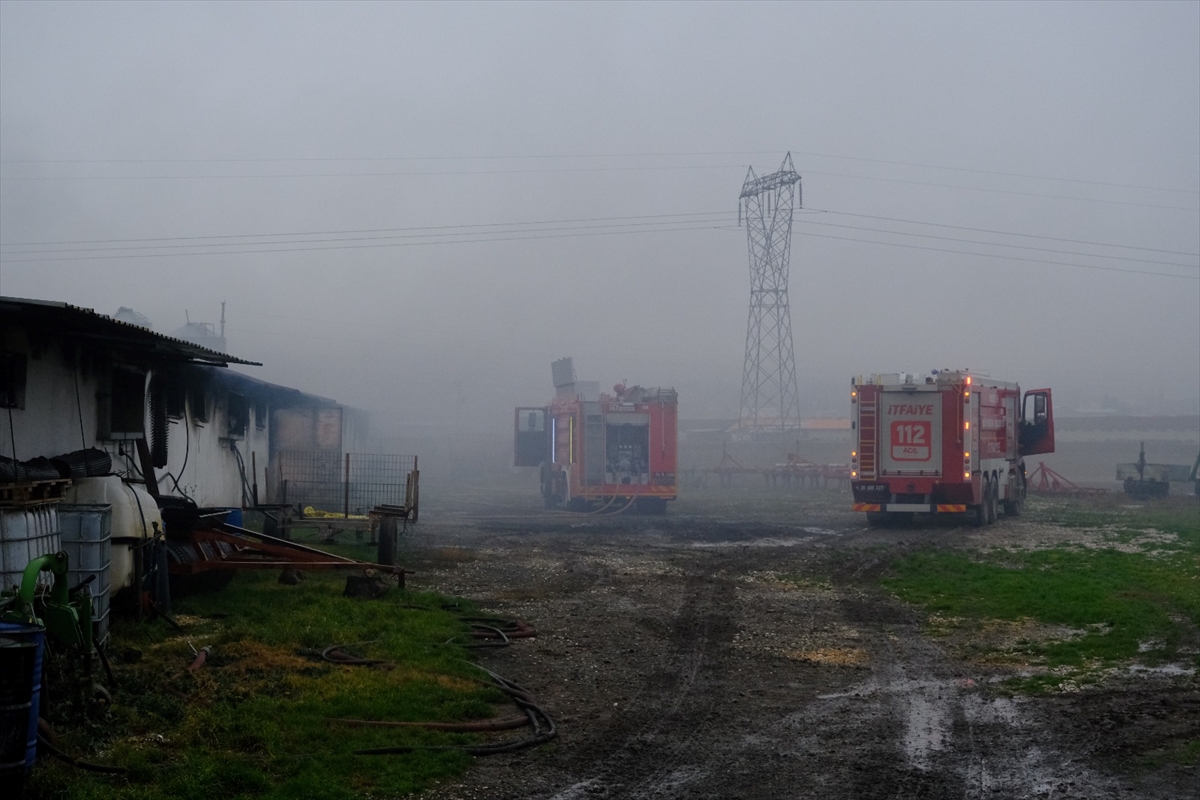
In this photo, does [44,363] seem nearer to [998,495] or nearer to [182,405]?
[182,405]

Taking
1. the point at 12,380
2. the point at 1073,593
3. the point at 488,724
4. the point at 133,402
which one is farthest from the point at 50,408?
the point at 1073,593

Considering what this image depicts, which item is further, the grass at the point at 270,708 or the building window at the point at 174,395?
the building window at the point at 174,395

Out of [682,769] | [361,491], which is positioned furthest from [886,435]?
[682,769]

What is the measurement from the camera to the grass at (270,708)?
553cm

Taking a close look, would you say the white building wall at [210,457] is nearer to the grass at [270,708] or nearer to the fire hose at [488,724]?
the grass at [270,708]

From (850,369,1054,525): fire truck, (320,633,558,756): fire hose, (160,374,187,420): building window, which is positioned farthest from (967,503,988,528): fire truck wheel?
(320,633,558,756): fire hose

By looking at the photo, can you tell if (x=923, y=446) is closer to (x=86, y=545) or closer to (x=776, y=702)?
(x=776, y=702)

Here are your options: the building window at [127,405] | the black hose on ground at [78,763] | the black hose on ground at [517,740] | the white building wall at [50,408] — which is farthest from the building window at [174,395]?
the black hose on ground at [78,763]

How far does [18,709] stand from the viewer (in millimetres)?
4898

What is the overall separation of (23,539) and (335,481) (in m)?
14.9

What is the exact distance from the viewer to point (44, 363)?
36.0ft

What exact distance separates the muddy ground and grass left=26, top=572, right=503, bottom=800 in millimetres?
549

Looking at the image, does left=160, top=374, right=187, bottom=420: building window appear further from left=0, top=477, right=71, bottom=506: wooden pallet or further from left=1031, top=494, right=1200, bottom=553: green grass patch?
left=1031, top=494, right=1200, bottom=553: green grass patch

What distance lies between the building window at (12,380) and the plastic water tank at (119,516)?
1639mm
